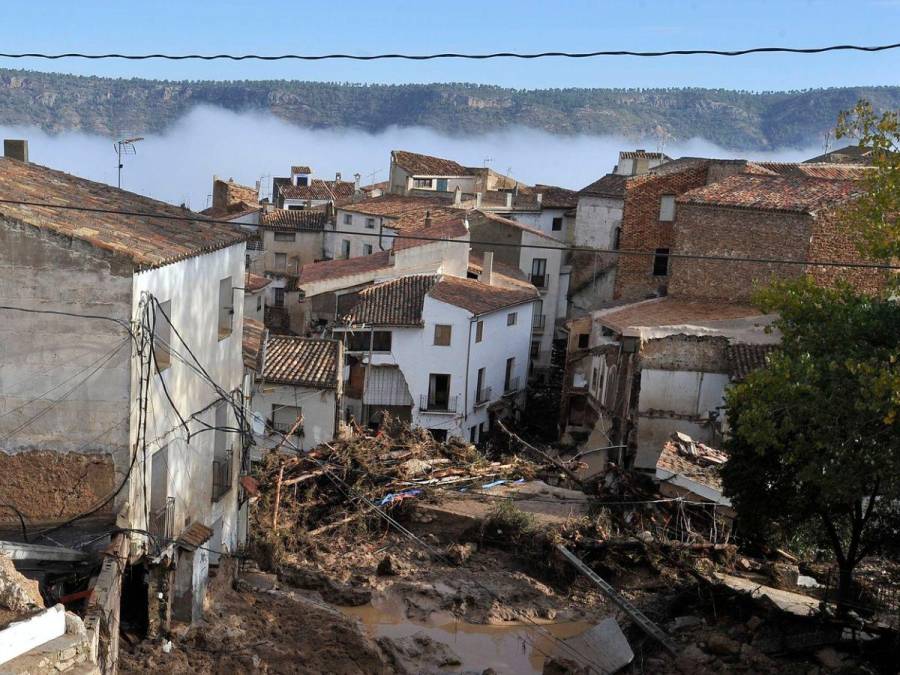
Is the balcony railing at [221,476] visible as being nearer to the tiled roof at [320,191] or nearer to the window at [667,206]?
the window at [667,206]

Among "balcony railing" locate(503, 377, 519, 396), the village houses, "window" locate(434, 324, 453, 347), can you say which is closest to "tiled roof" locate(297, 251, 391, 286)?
"window" locate(434, 324, 453, 347)

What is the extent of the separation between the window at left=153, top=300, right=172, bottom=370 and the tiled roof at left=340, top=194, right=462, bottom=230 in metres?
36.5

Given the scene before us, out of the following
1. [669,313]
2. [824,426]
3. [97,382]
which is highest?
[97,382]

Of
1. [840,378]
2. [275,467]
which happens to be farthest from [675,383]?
[840,378]

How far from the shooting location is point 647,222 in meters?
44.2

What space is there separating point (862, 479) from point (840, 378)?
1.44 metres

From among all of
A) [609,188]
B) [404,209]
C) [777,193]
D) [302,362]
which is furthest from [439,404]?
[404,209]

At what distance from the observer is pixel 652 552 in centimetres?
2161

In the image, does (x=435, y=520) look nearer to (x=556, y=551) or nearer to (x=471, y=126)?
(x=556, y=551)

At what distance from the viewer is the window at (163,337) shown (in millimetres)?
14492

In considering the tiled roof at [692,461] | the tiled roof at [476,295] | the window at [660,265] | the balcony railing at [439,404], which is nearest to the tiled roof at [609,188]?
the window at [660,265]

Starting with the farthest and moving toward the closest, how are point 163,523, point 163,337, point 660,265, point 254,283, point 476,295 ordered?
point 254,283 → point 660,265 → point 476,295 → point 163,523 → point 163,337

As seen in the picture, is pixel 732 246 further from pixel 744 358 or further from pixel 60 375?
pixel 60 375

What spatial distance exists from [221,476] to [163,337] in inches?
197
